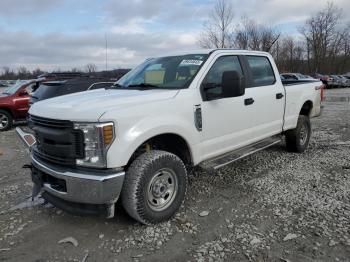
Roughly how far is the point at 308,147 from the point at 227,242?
15.3 ft

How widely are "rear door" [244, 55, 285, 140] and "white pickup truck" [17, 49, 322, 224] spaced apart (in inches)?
0.8

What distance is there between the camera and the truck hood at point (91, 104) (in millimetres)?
3508

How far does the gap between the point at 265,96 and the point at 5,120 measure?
30.3 ft

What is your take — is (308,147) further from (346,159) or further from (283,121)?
(283,121)

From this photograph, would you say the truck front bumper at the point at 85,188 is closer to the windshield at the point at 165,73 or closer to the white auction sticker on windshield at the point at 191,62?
the windshield at the point at 165,73

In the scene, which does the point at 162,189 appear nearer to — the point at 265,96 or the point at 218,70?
the point at 218,70

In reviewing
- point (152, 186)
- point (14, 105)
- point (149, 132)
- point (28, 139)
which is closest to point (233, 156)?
point (152, 186)

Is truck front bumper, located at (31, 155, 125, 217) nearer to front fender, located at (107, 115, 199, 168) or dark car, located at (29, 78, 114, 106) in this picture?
front fender, located at (107, 115, 199, 168)

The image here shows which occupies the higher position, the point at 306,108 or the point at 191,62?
the point at 191,62

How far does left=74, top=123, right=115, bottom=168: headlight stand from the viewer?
342 centimetres

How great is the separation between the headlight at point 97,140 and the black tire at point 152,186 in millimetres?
381

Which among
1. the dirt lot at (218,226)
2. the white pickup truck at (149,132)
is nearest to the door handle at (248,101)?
the white pickup truck at (149,132)

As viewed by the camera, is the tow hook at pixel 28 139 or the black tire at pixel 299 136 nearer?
the tow hook at pixel 28 139

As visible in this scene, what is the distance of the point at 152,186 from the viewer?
392 centimetres
